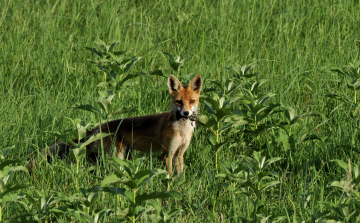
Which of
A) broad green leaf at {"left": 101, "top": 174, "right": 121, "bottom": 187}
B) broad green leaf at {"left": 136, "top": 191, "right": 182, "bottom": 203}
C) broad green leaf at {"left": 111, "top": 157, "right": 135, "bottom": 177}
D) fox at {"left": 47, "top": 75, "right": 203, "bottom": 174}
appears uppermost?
broad green leaf at {"left": 111, "top": 157, "right": 135, "bottom": 177}

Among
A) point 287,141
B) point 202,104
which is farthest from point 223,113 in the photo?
point 202,104

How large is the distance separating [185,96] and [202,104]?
0.92 metres

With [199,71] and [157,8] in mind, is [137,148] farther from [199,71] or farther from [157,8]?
[157,8]

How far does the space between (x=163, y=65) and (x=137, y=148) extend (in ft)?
7.10

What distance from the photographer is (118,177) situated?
11.1ft

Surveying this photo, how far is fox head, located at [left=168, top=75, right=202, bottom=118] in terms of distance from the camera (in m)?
5.21

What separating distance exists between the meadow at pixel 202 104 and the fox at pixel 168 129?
0.62 feet

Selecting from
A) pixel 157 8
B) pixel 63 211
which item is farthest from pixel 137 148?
pixel 157 8

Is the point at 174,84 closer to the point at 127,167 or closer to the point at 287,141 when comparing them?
→ the point at 287,141

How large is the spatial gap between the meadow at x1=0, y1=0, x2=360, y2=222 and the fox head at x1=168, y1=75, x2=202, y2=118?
258 millimetres

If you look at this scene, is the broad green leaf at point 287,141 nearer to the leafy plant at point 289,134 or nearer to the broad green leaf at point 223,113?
the leafy plant at point 289,134

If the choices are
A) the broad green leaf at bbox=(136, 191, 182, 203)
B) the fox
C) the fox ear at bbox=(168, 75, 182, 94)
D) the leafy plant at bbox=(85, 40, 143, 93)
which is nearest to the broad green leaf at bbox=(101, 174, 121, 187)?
the broad green leaf at bbox=(136, 191, 182, 203)

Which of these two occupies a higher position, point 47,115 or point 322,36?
point 322,36

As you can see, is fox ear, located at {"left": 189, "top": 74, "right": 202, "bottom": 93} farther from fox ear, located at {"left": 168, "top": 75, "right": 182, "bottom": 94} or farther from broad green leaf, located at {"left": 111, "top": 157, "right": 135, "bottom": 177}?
broad green leaf, located at {"left": 111, "top": 157, "right": 135, "bottom": 177}
